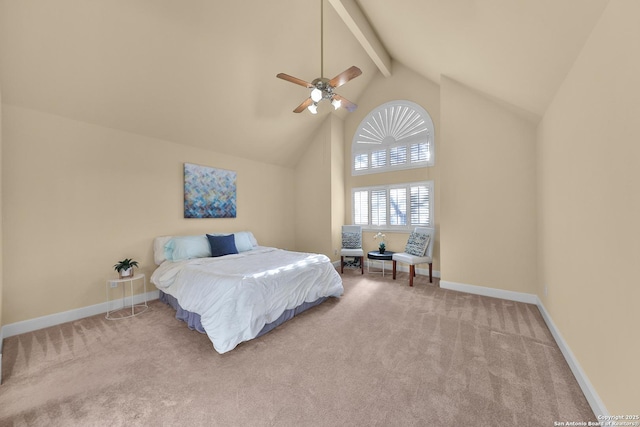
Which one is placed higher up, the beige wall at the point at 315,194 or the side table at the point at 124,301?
the beige wall at the point at 315,194

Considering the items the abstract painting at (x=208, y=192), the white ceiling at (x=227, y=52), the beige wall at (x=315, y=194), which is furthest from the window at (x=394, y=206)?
the abstract painting at (x=208, y=192)

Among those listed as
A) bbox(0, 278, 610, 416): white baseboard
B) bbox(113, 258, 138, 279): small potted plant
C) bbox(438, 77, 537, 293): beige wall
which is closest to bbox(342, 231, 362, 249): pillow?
bbox(0, 278, 610, 416): white baseboard

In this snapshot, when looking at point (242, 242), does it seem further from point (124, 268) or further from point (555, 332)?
point (555, 332)

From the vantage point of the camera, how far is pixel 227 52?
131 inches

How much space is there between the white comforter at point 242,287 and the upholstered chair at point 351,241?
5.26ft

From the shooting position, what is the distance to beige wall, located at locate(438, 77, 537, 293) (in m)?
3.46

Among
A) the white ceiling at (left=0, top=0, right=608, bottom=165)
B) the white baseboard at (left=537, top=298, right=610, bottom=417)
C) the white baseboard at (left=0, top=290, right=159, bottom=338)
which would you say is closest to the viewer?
→ the white baseboard at (left=537, top=298, right=610, bottom=417)

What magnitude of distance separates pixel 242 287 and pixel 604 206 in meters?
2.88

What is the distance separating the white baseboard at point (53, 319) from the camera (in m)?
2.67

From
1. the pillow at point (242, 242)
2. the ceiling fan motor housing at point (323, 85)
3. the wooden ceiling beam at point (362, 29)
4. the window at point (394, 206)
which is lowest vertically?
the pillow at point (242, 242)

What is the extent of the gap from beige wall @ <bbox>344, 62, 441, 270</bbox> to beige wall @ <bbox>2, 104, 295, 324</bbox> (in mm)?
3532

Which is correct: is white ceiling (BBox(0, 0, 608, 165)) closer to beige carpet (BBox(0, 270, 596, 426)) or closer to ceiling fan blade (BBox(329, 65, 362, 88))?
ceiling fan blade (BBox(329, 65, 362, 88))

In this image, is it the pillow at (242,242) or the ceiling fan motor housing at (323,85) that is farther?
the pillow at (242,242)

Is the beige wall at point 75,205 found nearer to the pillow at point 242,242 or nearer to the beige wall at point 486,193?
the pillow at point 242,242
